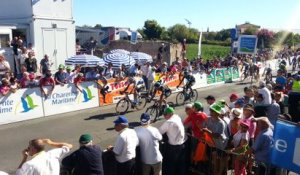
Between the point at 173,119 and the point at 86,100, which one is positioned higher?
the point at 173,119

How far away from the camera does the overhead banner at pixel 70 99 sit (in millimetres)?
15828

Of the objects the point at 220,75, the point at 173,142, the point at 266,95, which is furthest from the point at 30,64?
the point at 173,142

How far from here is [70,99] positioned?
1653cm

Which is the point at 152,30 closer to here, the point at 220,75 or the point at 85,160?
the point at 220,75

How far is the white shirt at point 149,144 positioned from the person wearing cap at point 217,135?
137cm

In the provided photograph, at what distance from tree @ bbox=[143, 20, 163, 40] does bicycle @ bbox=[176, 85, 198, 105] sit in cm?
4905

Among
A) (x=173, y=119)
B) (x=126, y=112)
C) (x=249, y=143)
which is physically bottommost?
(x=126, y=112)

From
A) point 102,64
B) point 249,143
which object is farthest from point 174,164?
point 102,64

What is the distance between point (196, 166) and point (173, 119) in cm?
146

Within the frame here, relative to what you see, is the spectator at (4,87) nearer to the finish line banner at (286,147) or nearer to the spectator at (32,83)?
the spectator at (32,83)

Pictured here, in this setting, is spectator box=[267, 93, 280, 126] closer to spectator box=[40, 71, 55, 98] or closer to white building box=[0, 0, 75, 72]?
spectator box=[40, 71, 55, 98]

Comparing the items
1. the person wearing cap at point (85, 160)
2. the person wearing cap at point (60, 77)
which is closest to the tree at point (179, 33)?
the person wearing cap at point (60, 77)

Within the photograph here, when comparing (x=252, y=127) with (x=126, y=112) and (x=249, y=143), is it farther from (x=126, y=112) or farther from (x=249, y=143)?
(x=126, y=112)

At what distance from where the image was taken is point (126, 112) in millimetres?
16344
